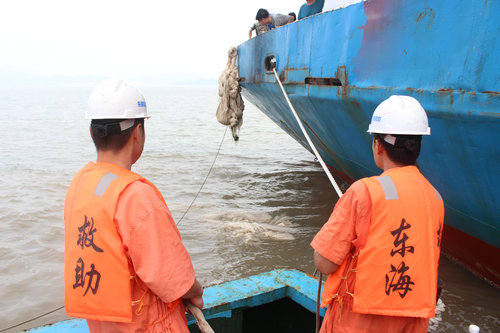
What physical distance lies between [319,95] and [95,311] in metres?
3.58

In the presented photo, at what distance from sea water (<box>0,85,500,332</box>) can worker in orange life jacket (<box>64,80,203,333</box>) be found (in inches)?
111

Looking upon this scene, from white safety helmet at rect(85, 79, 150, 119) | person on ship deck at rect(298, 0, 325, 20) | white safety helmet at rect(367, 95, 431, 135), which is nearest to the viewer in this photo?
white safety helmet at rect(85, 79, 150, 119)

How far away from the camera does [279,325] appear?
9.41 ft

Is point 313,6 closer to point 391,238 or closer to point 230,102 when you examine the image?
point 230,102

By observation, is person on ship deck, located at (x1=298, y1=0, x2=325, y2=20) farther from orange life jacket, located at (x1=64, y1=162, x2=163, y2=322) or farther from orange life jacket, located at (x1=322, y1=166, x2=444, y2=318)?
orange life jacket, located at (x1=64, y1=162, x2=163, y2=322)

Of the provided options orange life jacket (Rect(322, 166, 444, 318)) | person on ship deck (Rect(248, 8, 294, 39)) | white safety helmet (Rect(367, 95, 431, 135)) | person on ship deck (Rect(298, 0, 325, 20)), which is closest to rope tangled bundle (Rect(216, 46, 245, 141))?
person on ship deck (Rect(248, 8, 294, 39))

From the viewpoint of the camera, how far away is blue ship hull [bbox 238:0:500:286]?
2.78 metres

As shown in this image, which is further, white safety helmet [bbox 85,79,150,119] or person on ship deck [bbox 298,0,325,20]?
person on ship deck [bbox 298,0,325,20]

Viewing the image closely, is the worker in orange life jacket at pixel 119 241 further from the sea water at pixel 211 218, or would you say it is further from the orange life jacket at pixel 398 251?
the sea water at pixel 211 218

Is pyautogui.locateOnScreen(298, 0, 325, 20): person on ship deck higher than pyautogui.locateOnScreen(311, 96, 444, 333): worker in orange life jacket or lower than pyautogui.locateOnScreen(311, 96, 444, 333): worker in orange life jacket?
higher

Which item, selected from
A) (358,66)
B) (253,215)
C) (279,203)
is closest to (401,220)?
(358,66)

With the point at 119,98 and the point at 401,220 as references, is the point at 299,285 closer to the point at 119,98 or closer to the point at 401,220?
the point at 401,220

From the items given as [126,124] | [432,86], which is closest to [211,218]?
[432,86]

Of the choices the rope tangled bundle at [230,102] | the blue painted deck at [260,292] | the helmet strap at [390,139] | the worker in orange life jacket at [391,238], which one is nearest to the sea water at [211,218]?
the rope tangled bundle at [230,102]
